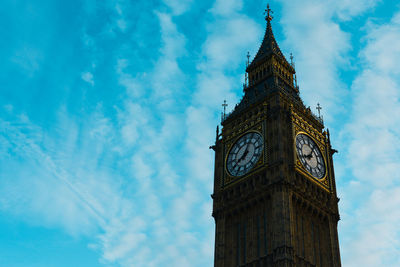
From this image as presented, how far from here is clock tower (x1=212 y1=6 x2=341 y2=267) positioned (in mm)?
59500

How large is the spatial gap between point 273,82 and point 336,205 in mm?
19745

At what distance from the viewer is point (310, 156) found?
6794 cm

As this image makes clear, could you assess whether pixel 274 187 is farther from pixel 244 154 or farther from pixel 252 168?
pixel 244 154

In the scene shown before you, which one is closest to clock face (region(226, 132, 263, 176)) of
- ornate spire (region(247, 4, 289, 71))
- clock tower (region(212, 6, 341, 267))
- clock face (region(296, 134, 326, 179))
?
clock tower (region(212, 6, 341, 267))

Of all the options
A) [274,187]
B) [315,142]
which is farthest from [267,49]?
[274,187]

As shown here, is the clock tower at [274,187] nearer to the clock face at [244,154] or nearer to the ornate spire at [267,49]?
the clock face at [244,154]

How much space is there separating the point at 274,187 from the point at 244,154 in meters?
8.24

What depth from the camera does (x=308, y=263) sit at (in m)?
58.6

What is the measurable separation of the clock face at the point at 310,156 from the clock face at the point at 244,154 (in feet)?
16.4

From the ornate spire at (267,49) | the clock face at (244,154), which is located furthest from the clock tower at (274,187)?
the ornate spire at (267,49)

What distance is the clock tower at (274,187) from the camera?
59.5m

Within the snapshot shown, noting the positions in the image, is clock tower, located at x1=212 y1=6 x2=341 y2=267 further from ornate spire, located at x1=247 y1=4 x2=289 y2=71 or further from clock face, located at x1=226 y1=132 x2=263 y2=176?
ornate spire, located at x1=247 y1=4 x2=289 y2=71

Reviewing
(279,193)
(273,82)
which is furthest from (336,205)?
(273,82)

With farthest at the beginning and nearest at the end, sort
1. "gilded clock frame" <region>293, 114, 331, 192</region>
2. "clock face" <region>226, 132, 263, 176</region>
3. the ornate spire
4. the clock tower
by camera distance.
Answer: the ornate spire → "clock face" <region>226, 132, 263, 176</region> → "gilded clock frame" <region>293, 114, 331, 192</region> → the clock tower
